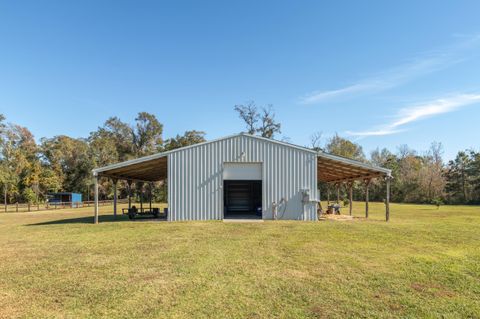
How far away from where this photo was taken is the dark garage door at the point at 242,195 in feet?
69.1

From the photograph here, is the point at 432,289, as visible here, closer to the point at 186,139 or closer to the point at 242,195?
the point at 242,195

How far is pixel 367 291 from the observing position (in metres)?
4.49

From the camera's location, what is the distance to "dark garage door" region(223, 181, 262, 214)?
21047mm

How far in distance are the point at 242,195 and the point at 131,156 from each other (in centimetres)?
3052

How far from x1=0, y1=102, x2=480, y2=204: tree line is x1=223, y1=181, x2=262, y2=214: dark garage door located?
829 inches

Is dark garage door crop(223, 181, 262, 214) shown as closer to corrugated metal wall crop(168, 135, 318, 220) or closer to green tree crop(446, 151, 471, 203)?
corrugated metal wall crop(168, 135, 318, 220)

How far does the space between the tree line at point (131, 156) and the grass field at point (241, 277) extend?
1280 inches

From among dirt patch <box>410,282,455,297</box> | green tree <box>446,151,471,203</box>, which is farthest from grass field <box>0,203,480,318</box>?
green tree <box>446,151,471,203</box>

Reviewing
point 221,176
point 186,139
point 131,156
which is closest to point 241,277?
point 221,176

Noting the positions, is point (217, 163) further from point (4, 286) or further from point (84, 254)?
point (4, 286)

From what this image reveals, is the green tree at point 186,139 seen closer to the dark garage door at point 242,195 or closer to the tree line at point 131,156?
the tree line at point 131,156

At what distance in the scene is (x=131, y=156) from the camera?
4644 cm

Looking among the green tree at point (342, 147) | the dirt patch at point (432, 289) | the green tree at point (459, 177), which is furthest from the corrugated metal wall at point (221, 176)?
the green tree at point (459, 177)

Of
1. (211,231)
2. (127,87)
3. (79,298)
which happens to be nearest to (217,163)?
(211,231)
